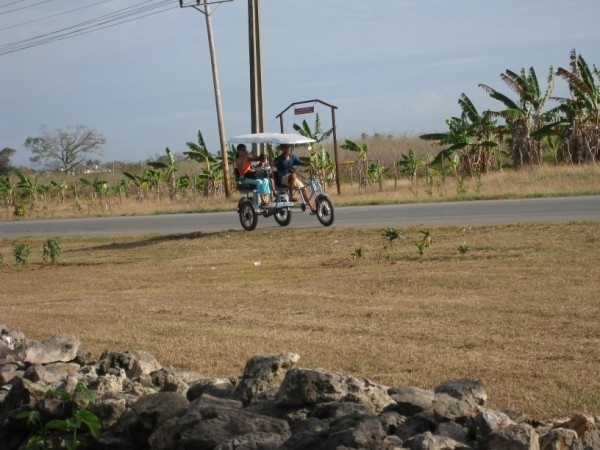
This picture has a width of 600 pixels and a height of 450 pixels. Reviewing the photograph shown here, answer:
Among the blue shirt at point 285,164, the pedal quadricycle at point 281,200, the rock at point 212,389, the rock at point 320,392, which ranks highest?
the blue shirt at point 285,164

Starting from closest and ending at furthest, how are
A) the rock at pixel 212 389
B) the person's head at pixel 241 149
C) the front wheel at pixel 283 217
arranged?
the rock at pixel 212 389 < the person's head at pixel 241 149 < the front wheel at pixel 283 217

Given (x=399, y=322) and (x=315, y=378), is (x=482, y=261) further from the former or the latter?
(x=315, y=378)

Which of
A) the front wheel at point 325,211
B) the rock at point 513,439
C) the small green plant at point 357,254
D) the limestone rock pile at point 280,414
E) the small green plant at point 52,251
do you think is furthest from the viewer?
the front wheel at point 325,211

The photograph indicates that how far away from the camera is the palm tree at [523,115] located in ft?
125

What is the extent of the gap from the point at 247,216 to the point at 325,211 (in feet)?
5.38

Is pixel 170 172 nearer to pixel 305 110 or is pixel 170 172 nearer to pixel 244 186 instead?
pixel 305 110

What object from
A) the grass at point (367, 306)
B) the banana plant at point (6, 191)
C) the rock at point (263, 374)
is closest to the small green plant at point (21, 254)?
the grass at point (367, 306)

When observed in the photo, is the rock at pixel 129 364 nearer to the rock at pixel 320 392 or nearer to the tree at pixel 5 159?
the rock at pixel 320 392

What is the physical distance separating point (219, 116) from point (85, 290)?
21.6 metres

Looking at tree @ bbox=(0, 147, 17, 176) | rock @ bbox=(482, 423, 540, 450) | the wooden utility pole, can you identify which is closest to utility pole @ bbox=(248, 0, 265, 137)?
the wooden utility pole

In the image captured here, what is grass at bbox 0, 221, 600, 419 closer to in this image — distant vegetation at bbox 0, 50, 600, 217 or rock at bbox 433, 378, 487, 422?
rock at bbox 433, 378, 487, 422

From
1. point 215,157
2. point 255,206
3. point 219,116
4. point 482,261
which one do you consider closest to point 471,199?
point 255,206

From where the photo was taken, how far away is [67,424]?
21.2ft

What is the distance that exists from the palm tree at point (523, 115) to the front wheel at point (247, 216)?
19.5 metres
